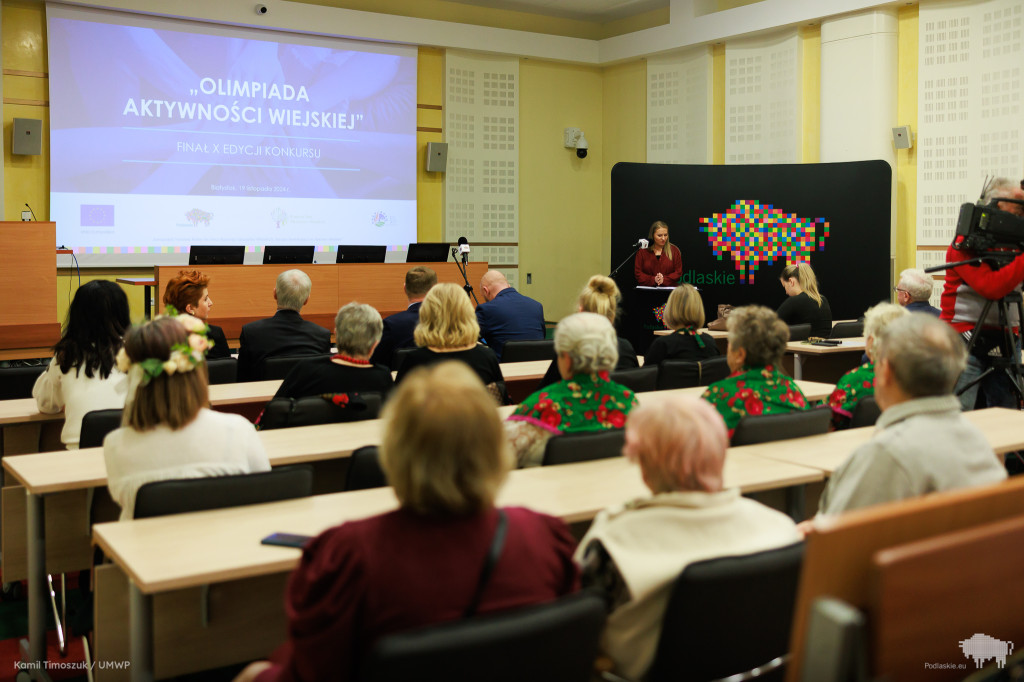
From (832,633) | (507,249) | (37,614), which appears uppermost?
(507,249)

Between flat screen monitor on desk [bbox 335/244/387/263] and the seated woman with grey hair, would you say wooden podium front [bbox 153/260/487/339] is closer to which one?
flat screen monitor on desk [bbox 335/244/387/263]

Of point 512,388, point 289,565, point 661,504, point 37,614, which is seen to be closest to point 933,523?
point 661,504

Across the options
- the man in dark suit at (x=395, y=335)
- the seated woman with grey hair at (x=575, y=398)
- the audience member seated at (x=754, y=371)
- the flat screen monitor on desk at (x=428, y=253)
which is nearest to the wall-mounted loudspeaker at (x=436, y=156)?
the flat screen monitor on desk at (x=428, y=253)

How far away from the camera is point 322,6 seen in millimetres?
9180

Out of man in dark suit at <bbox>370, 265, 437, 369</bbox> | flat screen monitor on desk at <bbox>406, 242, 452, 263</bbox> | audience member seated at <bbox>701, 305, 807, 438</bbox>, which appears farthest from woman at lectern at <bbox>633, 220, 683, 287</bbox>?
Result: audience member seated at <bbox>701, 305, 807, 438</bbox>

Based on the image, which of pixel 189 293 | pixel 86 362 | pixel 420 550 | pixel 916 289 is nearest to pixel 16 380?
pixel 189 293

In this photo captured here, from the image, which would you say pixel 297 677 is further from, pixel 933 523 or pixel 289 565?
pixel 933 523

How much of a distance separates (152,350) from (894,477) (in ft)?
6.10

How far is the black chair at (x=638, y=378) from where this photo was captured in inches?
169

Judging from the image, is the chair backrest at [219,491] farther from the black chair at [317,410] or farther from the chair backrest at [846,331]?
the chair backrest at [846,331]

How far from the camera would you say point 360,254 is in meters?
8.45

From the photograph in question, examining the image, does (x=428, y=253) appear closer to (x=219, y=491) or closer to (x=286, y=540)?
(x=219, y=491)

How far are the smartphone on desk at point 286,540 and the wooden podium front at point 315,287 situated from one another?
5.61 metres

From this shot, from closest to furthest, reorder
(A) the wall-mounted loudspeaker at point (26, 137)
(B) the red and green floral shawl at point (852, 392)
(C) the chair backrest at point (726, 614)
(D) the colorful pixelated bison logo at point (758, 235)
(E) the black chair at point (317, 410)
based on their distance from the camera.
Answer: (C) the chair backrest at point (726, 614) < (E) the black chair at point (317, 410) < (B) the red and green floral shawl at point (852, 392) < (A) the wall-mounted loudspeaker at point (26, 137) < (D) the colorful pixelated bison logo at point (758, 235)
